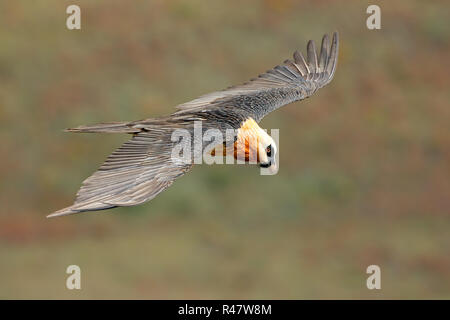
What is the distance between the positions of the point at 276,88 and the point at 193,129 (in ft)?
9.37

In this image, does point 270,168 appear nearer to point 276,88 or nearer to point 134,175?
point 276,88

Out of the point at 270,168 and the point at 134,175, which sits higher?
the point at 270,168

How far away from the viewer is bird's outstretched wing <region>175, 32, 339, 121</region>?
459 inches

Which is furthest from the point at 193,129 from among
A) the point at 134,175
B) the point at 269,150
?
the point at 269,150

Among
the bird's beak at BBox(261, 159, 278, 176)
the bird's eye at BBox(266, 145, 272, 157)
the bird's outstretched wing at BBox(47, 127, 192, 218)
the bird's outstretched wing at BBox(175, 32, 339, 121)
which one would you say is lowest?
the bird's outstretched wing at BBox(47, 127, 192, 218)

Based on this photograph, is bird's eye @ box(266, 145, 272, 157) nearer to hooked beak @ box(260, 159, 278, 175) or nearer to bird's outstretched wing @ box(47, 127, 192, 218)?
hooked beak @ box(260, 159, 278, 175)

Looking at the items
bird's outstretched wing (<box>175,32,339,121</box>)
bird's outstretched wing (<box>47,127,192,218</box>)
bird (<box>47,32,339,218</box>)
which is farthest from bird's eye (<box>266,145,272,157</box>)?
bird's outstretched wing (<box>47,127,192,218</box>)

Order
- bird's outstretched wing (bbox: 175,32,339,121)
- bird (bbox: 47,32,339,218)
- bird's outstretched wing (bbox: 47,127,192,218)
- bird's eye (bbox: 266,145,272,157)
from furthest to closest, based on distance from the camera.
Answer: bird's outstretched wing (bbox: 175,32,339,121) < bird's eye (bbox: 266,145,272,157) < bird (bbox: 47,32,339,218) < bird's outstretched wing (bbox: 47,127,192,218)

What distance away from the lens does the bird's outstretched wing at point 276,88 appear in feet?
38.2

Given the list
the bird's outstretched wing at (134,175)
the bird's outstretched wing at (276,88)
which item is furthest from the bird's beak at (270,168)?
the bird's outstretched wing at (134,175)

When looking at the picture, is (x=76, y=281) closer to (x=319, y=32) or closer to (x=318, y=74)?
(x=319, y=32)

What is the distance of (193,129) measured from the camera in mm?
10086

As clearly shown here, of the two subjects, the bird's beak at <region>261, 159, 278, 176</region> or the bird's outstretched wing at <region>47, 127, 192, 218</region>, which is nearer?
the bird's outstretched wing at <region>47, 127, 192, 218</region>

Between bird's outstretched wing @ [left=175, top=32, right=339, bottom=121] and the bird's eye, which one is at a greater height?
bird's outstretched wing @ [left=175, top=32, right=339, bottom=121]
